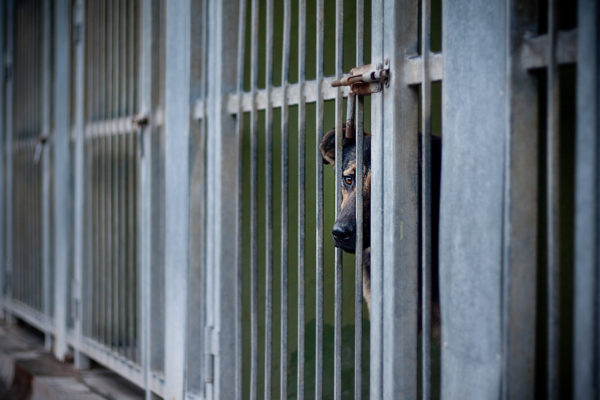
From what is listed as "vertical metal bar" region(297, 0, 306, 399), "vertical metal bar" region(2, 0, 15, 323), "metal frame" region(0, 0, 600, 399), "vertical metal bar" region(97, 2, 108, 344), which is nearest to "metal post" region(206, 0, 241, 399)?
"metal frame" region(0, 0, 600, 399)

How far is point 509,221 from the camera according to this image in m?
1.72

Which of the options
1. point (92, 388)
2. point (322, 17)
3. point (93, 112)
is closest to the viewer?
point (322, 17)

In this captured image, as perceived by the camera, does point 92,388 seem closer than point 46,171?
Yes

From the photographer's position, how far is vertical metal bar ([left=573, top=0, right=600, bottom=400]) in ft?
4.99

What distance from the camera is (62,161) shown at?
5.16m

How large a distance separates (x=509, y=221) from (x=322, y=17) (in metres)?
1.12

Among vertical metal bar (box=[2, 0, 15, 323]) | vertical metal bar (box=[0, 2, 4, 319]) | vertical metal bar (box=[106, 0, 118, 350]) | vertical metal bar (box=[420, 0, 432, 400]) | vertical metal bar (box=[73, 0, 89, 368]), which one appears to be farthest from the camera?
vertical metal bar (box=[0, 2, 4, 319])

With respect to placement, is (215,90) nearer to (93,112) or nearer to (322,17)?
(322,17)

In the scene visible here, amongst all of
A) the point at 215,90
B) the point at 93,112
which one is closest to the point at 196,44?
the point at 215,90

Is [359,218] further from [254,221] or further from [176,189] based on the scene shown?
[176,189]

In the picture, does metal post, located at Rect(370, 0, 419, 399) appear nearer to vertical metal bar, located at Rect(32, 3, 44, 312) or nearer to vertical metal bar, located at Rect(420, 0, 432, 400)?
vertical metal bar, located at Rect(420, 0, 432, 400)

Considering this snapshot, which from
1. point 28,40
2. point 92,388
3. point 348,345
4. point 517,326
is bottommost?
point 92,388

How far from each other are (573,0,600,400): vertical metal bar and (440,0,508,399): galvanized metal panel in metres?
0.24

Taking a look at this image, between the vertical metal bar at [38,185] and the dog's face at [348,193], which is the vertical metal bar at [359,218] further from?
the vertical metal bar at [38,185]
